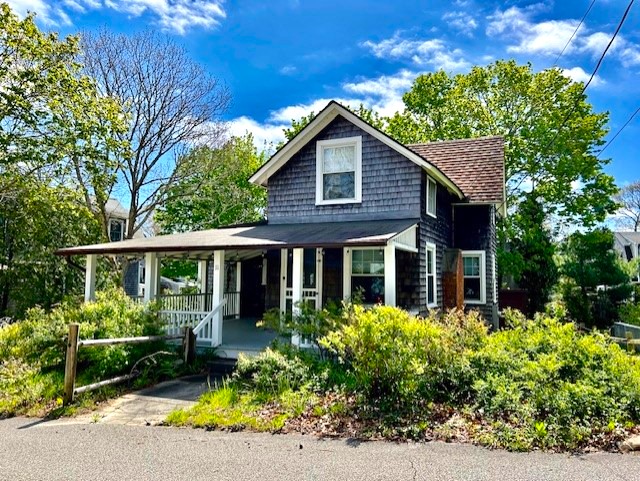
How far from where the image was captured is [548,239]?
21.3 metres

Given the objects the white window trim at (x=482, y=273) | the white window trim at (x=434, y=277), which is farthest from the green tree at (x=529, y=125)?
the white window trim at (x=434, y=277)

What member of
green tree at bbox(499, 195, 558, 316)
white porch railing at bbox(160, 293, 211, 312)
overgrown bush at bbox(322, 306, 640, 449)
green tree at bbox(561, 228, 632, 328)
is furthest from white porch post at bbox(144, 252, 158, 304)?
green tree at bbox(499, 195, 558, 316)

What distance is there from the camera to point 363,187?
11836 millimetres

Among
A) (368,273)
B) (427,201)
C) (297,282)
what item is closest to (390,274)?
(297,282)

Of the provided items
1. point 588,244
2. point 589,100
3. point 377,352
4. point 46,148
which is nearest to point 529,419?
point 377,352

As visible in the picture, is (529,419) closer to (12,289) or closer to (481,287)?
(481,287)

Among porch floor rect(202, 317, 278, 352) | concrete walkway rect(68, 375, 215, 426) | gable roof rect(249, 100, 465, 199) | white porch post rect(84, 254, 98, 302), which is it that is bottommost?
concrete walkway rect(68, 375, 215, 426)

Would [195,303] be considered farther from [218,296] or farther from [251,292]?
[218,296]

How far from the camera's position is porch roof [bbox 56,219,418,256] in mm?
8812

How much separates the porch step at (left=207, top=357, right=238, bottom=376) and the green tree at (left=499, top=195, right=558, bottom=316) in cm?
1521

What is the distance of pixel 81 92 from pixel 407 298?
11.7 meters

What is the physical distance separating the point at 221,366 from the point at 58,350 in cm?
303

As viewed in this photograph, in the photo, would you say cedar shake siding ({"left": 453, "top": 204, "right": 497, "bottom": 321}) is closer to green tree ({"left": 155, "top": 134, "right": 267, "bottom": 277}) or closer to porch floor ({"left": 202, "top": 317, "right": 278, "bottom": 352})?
porch floor ({"left": 202, "top": 317, "right": 278, "bottom": 352})

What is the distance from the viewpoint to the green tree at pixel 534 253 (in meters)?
20.3
